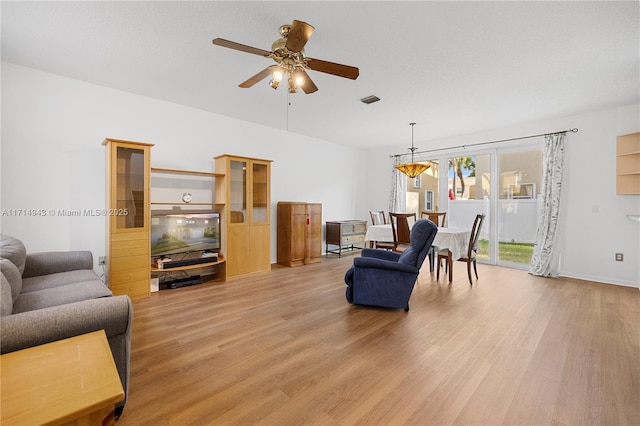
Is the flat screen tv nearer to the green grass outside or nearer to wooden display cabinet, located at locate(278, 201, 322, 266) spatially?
wooden display cabinet, located at locate(278, 201, 322, 266)

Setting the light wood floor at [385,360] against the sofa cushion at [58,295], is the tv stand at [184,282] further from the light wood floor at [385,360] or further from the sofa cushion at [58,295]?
the sofa cushion at [58,295]

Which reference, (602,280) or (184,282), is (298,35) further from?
(602,280)

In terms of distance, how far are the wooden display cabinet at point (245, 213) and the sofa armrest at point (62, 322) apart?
9.02 feet


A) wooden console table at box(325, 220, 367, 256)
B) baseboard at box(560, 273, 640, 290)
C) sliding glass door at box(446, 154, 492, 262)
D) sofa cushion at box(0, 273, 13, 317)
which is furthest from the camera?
wooden console table at box(325, 220, 367, 256)

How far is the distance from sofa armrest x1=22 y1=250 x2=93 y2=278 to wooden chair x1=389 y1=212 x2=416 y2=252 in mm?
4119

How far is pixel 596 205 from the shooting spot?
4293mm

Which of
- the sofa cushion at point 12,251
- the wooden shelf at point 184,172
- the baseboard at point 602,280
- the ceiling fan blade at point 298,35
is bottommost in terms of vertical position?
the baseboard at point 602,280

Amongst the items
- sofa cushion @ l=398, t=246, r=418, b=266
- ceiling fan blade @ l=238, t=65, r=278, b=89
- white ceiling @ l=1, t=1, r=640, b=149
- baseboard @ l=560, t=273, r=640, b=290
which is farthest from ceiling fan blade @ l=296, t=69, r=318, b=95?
baseboard @ l=560, t=273, r=640, b=290

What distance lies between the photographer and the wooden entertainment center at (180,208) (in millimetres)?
3328

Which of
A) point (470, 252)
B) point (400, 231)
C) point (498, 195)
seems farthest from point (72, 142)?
point (498, 195)

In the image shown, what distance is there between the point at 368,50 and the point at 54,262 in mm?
3815

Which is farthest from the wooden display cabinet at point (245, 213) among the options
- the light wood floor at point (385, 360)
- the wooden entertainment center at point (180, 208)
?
the light wood floor at point (385, 360)

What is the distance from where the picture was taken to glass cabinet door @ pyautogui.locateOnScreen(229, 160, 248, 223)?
441cm

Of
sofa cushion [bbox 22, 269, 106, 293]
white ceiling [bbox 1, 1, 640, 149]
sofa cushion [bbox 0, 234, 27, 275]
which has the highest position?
white ceiling [bbox 1, 1, 640, 149]
